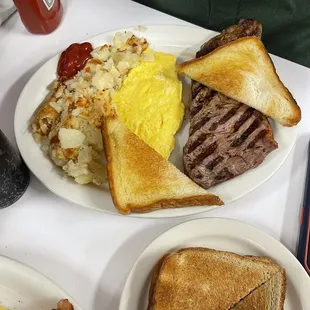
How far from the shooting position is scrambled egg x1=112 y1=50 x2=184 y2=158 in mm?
1470

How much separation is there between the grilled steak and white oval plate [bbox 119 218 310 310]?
0.48ft

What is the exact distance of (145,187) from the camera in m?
1.34

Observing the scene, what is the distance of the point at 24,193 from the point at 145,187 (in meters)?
0.41

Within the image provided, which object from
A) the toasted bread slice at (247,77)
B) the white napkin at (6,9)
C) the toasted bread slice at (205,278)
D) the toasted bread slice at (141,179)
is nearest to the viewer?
the toasted bread slice at (205,278)

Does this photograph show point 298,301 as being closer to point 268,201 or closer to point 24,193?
point 268,201

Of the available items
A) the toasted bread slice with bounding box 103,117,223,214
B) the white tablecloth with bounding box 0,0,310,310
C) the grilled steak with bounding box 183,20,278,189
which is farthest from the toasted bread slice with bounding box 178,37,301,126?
the toasted bread slice with bounding box 103,117,223,214

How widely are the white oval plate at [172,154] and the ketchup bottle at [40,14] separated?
0.24 metres

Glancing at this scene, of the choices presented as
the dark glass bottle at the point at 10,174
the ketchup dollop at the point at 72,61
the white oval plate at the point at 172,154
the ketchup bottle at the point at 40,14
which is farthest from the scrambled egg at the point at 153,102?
the ketchup bottle at the point at 40,14

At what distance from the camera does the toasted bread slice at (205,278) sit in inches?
45.4

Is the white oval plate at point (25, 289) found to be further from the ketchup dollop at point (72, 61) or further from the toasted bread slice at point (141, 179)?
the ketchup dollop at point (72, 61)

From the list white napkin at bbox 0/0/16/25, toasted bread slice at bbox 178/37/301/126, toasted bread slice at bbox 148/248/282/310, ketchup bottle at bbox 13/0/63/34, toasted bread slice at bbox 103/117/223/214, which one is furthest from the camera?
white napkin at bbox 0/0/16/25

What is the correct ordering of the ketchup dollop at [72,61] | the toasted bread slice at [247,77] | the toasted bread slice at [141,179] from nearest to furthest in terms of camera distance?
1. the toasted bread slice at [141,179]
2. the toasted bread slice at [247,77]
3. the ketchup dollop at [72,61]

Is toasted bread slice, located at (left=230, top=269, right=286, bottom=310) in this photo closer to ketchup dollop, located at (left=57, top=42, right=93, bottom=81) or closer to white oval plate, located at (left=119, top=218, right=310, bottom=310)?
white oval plate, located at (left=119, top=218, right=310, bottom=310)

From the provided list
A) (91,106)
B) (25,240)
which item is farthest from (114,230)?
(91,106)
